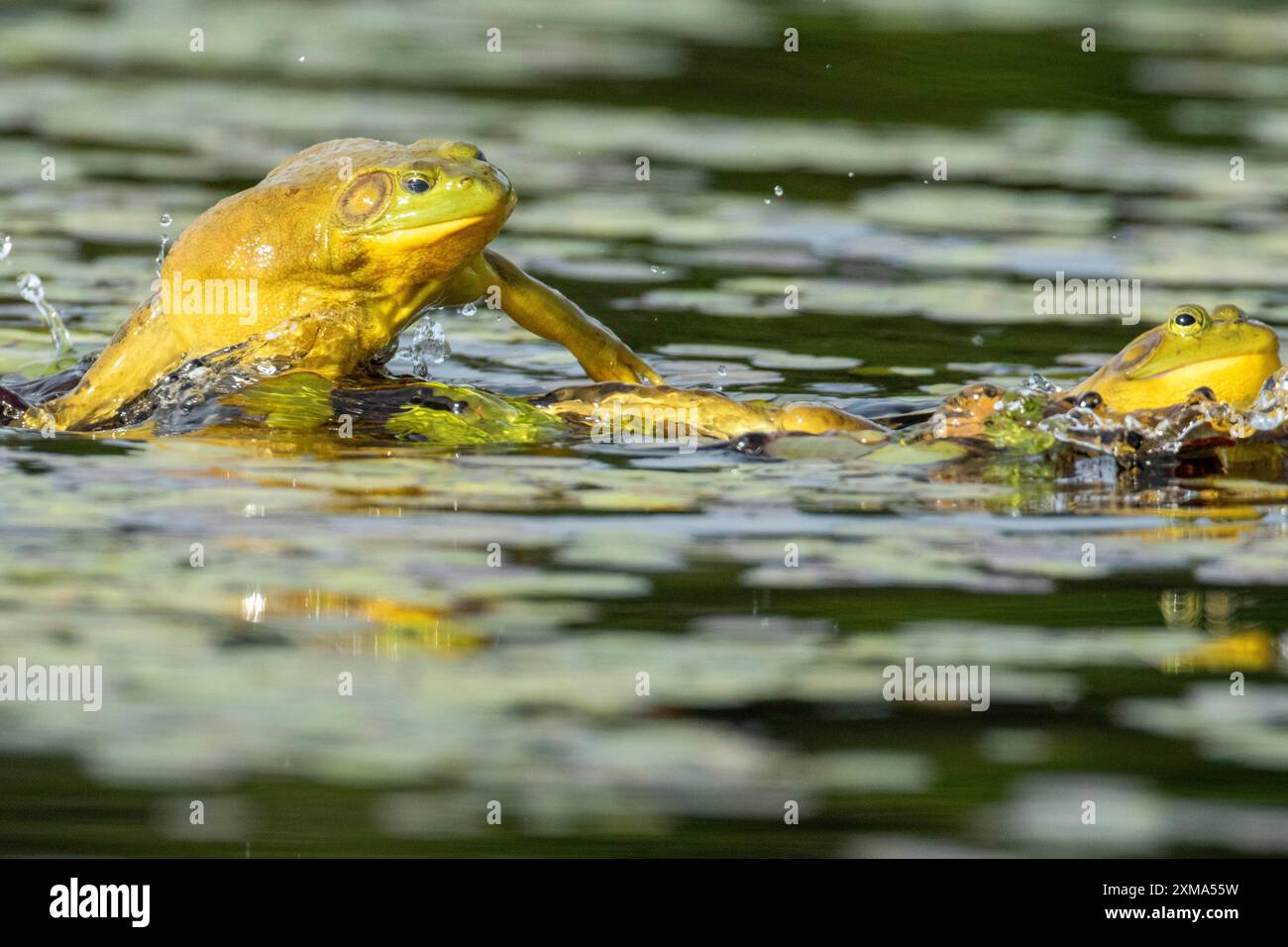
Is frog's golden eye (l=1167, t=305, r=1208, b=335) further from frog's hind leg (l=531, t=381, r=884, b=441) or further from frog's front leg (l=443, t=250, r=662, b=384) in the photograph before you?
frog's front leg (l=443, t=250, r=662, b=384)


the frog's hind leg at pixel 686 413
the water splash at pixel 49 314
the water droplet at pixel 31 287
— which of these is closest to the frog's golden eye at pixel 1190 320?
the frog's hind leg at pixel 686 413

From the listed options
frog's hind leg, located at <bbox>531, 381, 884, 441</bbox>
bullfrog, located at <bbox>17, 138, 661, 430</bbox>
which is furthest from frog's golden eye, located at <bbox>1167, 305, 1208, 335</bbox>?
bullfrog, located at <bbox>17, 138, 661, 430</bbox>

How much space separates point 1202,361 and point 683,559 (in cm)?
199

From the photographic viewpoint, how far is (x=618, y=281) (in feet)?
26.8

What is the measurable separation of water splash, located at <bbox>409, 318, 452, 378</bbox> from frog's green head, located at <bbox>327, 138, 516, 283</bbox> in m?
0.89

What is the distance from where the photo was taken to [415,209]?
5770 millimetres

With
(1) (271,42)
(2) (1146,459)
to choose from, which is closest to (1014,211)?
(2) (1146,459)

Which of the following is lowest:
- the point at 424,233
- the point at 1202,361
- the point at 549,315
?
the point at 1202,361

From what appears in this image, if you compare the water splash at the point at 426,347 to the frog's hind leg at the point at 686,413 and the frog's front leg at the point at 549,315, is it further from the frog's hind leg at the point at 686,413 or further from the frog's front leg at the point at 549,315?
the frog's hind leg at the point at 686,413

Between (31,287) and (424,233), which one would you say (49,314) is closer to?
(31,287)

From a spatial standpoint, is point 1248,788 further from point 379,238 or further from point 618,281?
point 618,281

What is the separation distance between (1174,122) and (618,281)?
4060 mm

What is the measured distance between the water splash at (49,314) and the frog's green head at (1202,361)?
354 cm

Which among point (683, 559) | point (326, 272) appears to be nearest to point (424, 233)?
point (326, 272)
